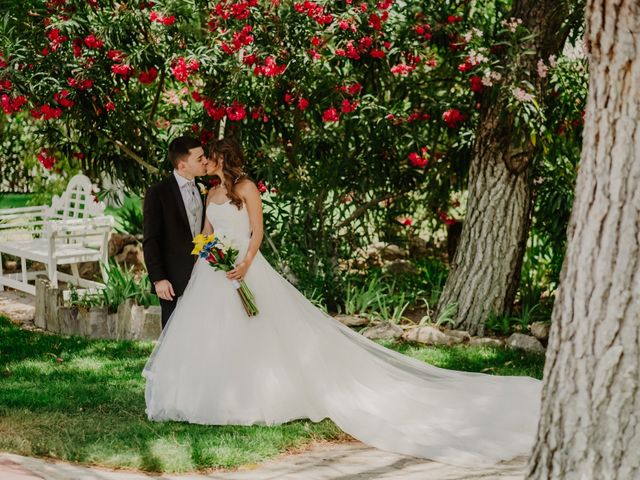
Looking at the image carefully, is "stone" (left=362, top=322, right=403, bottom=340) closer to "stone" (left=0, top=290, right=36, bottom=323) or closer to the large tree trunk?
"stone" (left=0, top=290, right=36, bottom=323)

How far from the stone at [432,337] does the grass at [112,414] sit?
163mm

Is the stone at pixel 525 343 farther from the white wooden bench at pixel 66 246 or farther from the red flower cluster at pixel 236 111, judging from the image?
the white wooden bench at pixel 66 246

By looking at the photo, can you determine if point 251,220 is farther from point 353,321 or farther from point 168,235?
point 353,321

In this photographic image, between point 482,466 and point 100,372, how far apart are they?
3.13m

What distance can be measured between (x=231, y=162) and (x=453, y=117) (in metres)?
2.91

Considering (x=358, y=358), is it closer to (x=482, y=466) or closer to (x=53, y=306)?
(x=482, y=466)

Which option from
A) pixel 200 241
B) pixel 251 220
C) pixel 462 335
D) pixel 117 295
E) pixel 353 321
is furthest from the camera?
pixel 117 295

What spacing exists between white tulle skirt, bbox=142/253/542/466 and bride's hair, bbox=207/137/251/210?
0.50 meters

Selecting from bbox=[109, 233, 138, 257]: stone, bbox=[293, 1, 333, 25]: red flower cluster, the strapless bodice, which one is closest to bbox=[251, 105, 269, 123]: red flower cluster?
bbox=[293, 1, 333, 25]: red flower cluster

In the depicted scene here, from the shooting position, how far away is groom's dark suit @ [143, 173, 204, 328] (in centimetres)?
636

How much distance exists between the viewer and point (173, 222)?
21.0 feet

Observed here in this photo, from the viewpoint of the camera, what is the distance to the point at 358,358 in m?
6.25

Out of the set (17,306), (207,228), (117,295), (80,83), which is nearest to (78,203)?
(17,306)

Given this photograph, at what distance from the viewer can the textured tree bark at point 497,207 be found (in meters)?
7.65
